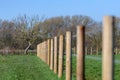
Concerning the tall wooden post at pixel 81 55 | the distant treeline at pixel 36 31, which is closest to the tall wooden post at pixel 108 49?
the tall wooden post at pixel 81 55

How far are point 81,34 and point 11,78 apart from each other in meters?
6.18

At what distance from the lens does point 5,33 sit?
89938 mm

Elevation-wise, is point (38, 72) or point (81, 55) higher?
point (81, 55)

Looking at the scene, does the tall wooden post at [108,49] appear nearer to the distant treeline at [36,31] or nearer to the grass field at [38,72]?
the grass field at [38,72]

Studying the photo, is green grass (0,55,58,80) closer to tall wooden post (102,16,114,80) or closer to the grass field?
the grass field

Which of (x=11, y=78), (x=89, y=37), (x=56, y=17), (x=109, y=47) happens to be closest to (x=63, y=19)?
(x=56, y=17)

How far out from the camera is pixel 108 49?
256 inches

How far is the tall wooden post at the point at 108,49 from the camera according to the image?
652 centimetres

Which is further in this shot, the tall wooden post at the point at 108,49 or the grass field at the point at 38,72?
the grass field at the point at 38,72

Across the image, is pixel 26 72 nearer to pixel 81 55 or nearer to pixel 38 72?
pixel 38 72

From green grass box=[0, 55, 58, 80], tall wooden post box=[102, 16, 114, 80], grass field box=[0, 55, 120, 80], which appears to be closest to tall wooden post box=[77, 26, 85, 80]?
tall wooden post box=[102, 16, 114, 80]

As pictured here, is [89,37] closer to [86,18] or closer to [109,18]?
[86,18]

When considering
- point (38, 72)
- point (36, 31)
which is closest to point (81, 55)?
point (38, 72)

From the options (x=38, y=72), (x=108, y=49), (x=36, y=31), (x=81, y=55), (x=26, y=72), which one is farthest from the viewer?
(x=36, y=31)
